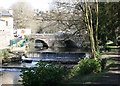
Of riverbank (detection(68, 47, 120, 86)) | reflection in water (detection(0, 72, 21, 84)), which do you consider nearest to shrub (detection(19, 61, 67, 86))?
riverbank (detection(68, 47, 120, 86))

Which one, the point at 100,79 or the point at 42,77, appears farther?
the point at 100,79

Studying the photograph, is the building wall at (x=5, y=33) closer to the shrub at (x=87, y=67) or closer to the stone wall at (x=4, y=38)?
the stone wall at (x=4, y=38)

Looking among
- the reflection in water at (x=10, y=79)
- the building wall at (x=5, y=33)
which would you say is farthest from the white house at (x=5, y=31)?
the reflection in water at (x=10, y=79)

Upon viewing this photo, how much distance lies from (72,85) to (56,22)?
9.45 metres

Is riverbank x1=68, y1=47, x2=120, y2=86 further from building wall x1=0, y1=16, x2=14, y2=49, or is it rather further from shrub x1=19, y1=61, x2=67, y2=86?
building wall x1=0, y1=16, x2=14, y2=49

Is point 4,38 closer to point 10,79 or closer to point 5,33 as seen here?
point 5,33

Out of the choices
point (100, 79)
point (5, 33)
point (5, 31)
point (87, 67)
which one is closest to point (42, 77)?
point (100, 79)

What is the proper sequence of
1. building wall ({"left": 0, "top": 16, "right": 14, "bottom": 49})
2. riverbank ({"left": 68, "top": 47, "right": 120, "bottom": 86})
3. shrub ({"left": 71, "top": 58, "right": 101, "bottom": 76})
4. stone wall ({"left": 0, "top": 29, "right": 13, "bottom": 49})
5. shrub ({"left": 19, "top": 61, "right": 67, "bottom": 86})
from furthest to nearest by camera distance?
stone wall ({"left": 0, "top": 29, "right": 13, "bottom": 49}) → building wall ({"left": 0, "top": 16, "right": 14, "bottom": 49}) → shrub ({"left": 71, "top": 58, "right": 101, "bottom": 76}) → shrub ({"left": 19, "top": 61, "right": 67, "bottom": 86}) → riverbank ({"left": 68, "top": 47, "right": 120, "bottom": 86})

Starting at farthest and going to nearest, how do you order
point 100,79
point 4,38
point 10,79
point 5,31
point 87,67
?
point 4,38, point 5,31, point 10,79, point 87,67, point 100,79

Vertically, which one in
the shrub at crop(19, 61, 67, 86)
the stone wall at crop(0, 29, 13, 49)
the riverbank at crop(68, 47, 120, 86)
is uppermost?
the stone wall at crop(0, 29, 13, 49)

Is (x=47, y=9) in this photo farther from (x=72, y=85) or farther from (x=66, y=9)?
(x=72, y=85)

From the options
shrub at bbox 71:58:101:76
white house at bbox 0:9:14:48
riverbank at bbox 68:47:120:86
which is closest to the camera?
riverbank at bbox 68:47:120:86

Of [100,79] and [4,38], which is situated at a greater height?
[4,38]

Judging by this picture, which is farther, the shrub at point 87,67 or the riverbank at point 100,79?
the shrub at point 87,67
